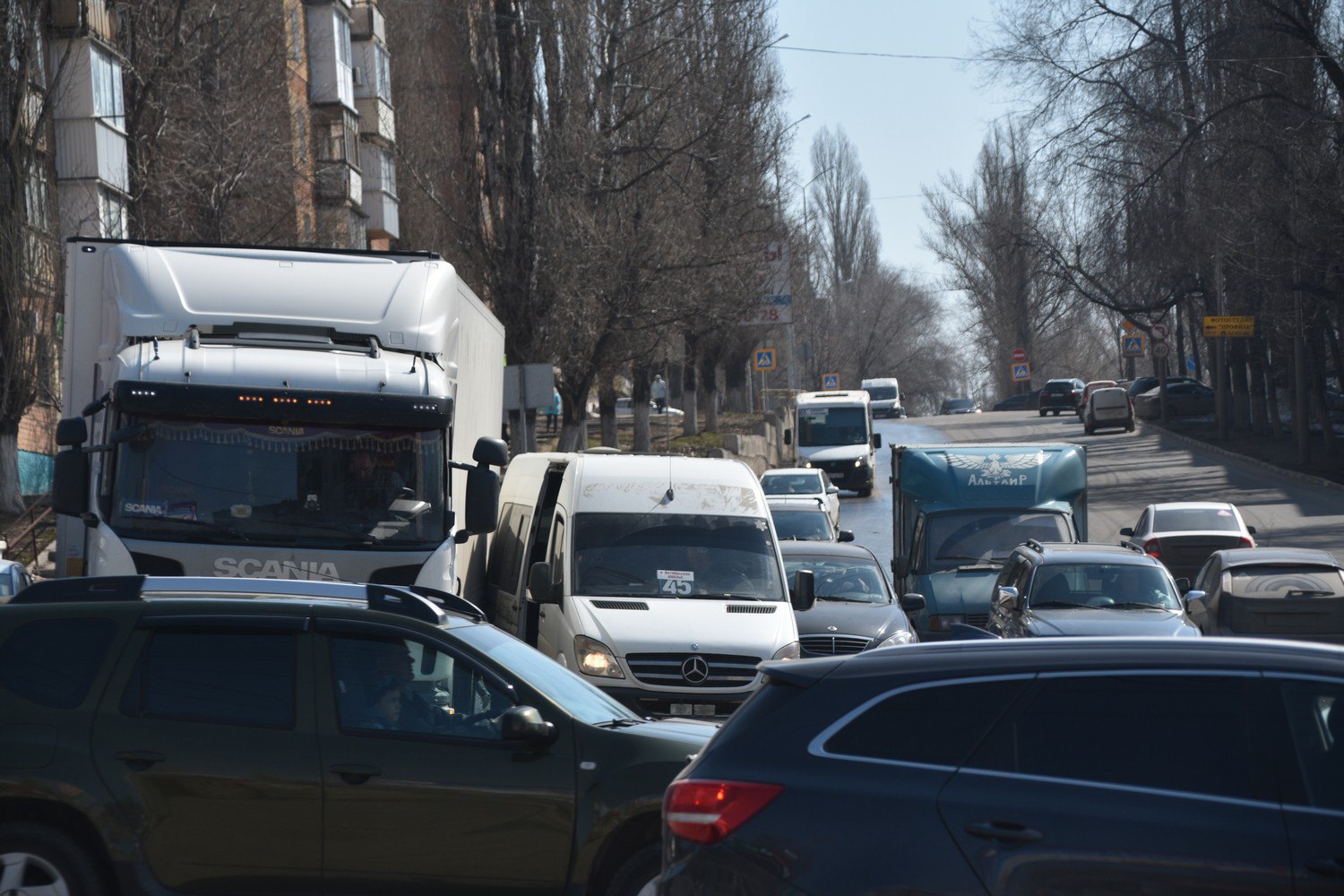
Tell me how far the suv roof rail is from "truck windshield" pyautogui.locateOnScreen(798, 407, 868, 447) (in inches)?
1482

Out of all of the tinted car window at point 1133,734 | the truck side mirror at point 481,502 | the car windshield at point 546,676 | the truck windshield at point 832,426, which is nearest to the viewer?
the tinted car window at point 1133,734

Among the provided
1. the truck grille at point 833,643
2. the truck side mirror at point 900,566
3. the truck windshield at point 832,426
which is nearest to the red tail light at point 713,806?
the truck grille at point 833,643

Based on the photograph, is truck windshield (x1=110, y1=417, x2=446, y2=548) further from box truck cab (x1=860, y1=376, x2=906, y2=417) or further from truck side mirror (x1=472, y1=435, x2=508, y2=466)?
box truck cab (x1=860, y1=376, x2=906, y2=417)

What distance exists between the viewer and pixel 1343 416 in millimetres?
54625

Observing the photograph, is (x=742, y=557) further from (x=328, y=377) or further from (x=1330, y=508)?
(x=1330, y=508)

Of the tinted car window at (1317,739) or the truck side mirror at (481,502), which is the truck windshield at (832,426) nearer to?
the truck side mirror at (481,502)

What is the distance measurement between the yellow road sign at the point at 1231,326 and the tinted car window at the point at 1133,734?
138 ft

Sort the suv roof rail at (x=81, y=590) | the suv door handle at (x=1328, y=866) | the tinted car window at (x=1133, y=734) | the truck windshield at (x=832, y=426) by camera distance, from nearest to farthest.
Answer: the suv door handle at (x=1328, y=866), the tinted car window at (x=1133, y=734), the suv roof rail at (x=81, y=590), the truck windshield at (x=832, y=426)

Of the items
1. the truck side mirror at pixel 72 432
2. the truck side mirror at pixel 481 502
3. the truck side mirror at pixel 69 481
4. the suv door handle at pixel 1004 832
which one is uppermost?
the truck side mirror at pixel 72 432

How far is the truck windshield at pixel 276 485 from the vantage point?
9969 mm

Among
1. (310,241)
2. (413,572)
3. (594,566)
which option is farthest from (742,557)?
(310,241)

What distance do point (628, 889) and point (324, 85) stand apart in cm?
3343

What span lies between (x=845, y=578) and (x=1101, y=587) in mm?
2923

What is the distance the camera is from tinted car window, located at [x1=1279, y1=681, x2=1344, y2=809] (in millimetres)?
4246
